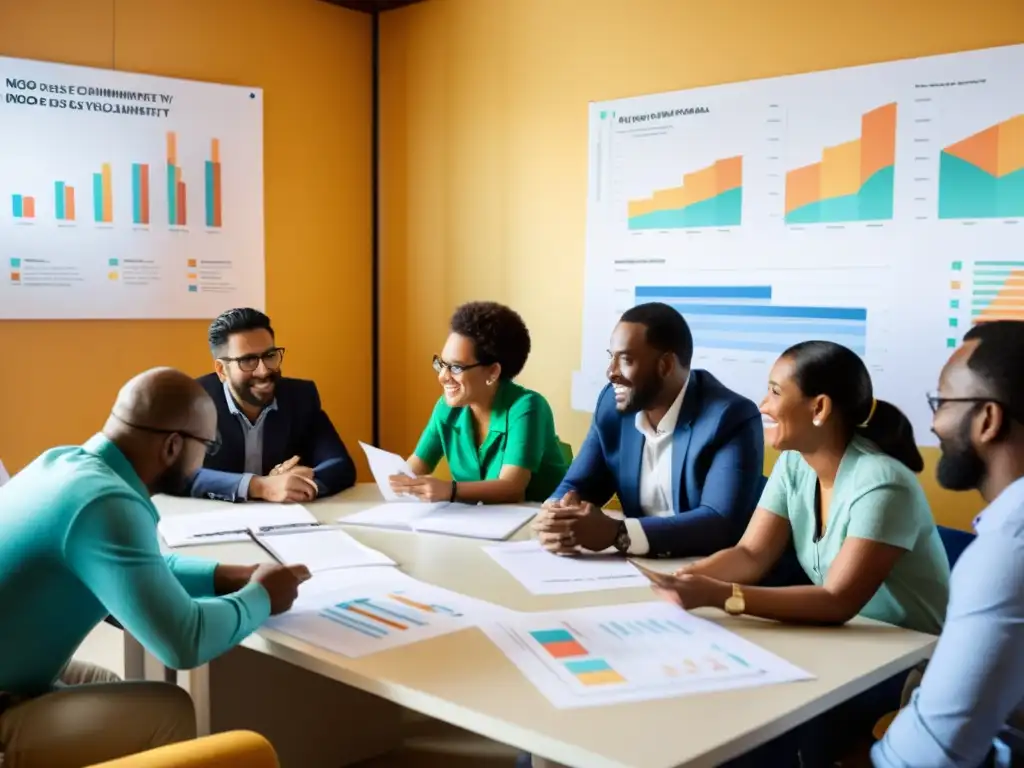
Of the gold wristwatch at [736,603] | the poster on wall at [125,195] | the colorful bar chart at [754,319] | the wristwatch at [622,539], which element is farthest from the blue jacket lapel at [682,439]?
the poster on wall at [125,195]

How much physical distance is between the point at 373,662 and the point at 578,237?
2.90 meters

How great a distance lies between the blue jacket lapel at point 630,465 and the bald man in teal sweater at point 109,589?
1146 mm

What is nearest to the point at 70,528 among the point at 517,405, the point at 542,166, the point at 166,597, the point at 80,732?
the point at 166,597

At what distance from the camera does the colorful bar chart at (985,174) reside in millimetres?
3068

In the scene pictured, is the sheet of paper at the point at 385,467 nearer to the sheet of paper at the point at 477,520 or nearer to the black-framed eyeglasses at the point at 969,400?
the sheet of paper at the point at 477,520

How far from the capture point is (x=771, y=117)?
3.65m

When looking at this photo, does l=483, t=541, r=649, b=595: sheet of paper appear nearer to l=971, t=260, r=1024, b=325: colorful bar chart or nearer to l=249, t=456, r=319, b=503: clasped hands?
l=249, t=456, r=319, b=503: clasped hands

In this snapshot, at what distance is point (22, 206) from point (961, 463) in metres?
3.64

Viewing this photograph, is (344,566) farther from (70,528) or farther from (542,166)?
(542,166)

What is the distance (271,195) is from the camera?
4770mm

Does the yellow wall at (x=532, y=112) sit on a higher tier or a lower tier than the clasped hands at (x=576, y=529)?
higher

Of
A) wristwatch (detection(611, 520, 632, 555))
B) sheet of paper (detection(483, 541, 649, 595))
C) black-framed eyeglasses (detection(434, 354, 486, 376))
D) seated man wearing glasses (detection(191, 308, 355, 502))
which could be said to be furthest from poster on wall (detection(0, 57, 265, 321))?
wristwatch (detection(611, 520, 632, 555))

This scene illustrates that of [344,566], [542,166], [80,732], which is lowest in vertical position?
[80,732]

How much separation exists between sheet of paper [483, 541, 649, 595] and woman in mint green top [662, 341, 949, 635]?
5.8 inches
